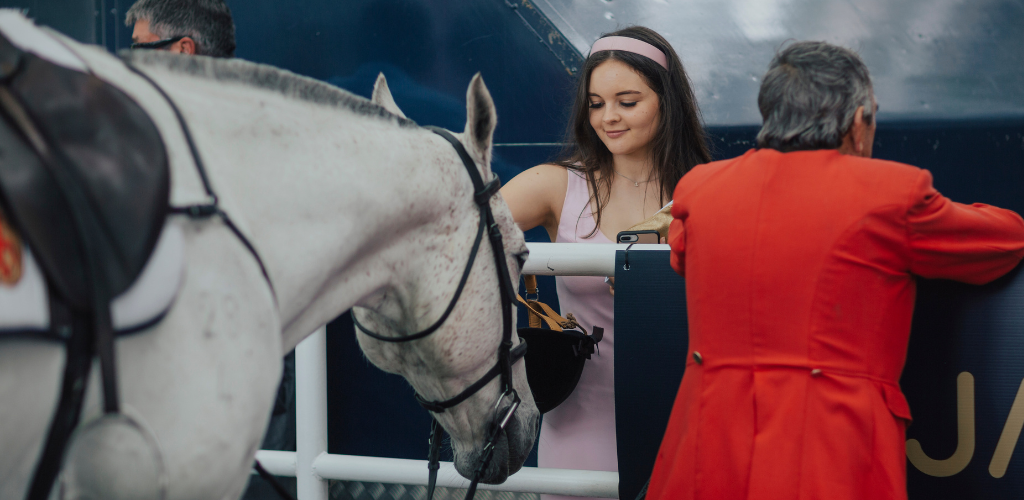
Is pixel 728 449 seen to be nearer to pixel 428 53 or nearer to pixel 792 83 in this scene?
pixel 792 83

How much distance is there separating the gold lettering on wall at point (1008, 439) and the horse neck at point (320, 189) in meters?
1.11

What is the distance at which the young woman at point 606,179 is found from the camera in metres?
1.79

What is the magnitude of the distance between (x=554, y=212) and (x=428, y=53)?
841mm

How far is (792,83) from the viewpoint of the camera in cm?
111

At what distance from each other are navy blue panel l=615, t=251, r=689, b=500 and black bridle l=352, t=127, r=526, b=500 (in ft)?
0.92

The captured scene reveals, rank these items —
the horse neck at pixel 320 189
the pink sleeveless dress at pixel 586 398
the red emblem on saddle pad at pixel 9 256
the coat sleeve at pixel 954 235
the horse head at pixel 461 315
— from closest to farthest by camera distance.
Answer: the red emblem on saddle pad at pixel 9 256 → the horse neck at pixel 320 189 → the coat sleeve at pixel 954 235 → the horse head at pixel 461 315 → the pink sleeveless dress at pixel 586 398

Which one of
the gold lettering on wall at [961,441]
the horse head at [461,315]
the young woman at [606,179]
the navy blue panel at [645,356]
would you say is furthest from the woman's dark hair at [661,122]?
the gold lettering on wall at [961,441]

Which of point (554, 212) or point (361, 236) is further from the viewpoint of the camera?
point (554, 212)

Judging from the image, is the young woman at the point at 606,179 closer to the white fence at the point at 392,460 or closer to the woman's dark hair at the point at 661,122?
the woman's dark hair at the point at 661,122

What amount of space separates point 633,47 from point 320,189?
3.80 ft

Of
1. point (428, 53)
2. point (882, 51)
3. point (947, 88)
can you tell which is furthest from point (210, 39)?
point (947, 88)

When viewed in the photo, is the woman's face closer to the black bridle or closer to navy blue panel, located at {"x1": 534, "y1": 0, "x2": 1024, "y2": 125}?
navy blue panel, located at {"x1": 534, "y1": 0, "x2": 1024, "y2": 125}

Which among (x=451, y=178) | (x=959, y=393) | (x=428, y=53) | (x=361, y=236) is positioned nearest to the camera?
(x=361, y=236)

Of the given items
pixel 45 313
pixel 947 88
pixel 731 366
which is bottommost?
pixel 731 366
